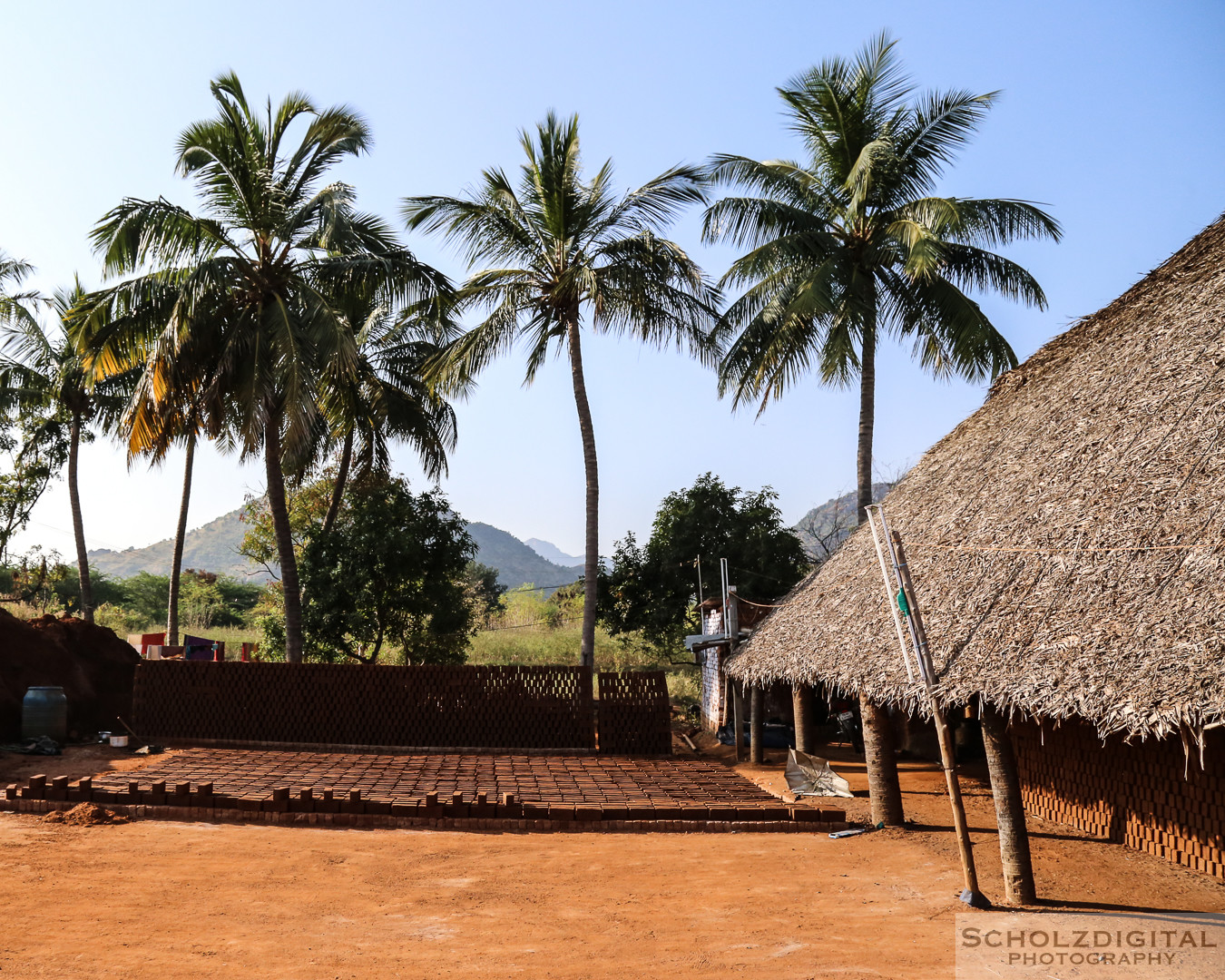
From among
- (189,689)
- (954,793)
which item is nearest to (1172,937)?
(954,793)

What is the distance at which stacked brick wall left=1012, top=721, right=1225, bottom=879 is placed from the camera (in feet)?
22.0

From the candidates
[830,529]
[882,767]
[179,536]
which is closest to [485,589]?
[830,529]

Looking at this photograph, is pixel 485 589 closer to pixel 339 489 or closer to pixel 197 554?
pixel 339 489

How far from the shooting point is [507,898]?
6.44 m

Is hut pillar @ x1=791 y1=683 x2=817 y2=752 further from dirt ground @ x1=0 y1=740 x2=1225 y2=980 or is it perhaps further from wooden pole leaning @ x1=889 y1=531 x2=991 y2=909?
wooden pole leaning @ x1=889 y1=531 x2=991 y2=909

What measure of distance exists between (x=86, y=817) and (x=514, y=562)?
137 meters

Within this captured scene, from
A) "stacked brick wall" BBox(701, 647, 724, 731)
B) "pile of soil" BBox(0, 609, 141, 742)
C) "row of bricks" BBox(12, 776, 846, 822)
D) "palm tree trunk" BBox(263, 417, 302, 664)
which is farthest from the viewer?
"stacked brick wall" BBox(701, 647, 724, 731)

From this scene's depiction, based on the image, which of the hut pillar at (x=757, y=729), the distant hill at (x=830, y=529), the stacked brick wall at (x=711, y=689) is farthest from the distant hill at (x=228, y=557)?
the hut pillar at (x=757, y=729)

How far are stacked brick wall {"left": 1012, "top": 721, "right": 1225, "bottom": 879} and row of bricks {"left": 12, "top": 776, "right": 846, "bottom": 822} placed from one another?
218 cm

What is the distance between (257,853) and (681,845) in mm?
3638

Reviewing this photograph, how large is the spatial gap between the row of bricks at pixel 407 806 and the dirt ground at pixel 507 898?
328 mm

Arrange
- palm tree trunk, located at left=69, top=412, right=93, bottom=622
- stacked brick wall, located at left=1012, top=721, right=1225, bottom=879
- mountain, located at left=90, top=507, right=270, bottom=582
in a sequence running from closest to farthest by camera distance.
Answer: stacked brick wall, located at left=1012, top=721, right=1225, bottom=879
palm tree trunk, located at left=69, top=412, right=93, bottom=622
mountain, located at left=90, top=507, right=270, bottom=582

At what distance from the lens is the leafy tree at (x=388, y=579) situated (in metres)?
18.9

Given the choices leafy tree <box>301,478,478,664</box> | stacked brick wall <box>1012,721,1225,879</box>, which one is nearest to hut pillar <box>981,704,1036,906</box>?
stacked brick wall <box>1012,721,1225,879</box>
